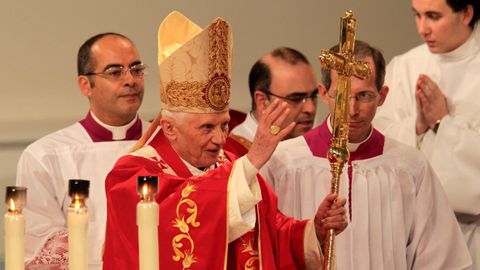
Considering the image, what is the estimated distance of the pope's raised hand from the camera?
14.0 feet

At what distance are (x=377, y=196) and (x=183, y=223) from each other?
4.09 feet

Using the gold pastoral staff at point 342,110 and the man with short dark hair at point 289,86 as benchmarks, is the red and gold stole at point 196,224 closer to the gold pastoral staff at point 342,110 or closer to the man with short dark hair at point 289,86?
the gold pastoral staff at point 342,110

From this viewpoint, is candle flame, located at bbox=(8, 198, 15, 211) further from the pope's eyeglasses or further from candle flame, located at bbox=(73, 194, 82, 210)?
the pope's eyeglasses

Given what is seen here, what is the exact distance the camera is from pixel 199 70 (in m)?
4.71

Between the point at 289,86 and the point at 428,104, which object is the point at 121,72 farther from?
the point at 428,104

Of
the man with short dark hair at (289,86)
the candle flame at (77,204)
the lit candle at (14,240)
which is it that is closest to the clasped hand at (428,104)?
the man with short dark hair at (289,86)

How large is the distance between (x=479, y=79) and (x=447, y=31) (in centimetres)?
32

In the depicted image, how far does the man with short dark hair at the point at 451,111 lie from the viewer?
6.08 m

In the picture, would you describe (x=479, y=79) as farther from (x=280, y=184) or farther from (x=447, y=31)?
(x=280, y=184)

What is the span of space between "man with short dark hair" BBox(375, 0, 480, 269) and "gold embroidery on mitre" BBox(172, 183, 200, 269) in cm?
196

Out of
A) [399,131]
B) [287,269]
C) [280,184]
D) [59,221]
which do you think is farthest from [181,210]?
[399,131]

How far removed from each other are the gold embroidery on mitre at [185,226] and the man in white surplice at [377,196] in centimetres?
103

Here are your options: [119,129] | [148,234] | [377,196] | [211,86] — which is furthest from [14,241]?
[119,129]

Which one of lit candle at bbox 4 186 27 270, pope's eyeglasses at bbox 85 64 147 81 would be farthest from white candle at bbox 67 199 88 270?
pope's eyeglasses at bbox 85 64 147 81
